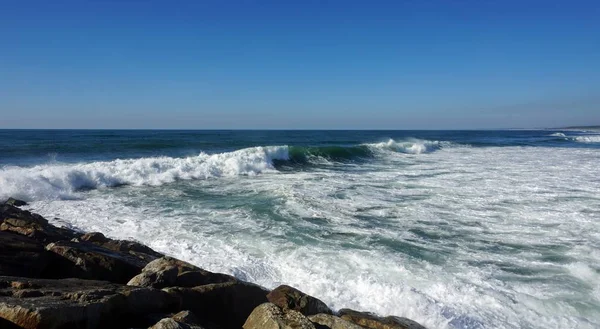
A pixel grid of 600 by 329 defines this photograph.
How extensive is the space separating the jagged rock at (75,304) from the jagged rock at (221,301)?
0.30 metres

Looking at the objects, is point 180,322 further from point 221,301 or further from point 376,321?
point 376,321

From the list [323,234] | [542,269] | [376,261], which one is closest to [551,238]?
[542,269]

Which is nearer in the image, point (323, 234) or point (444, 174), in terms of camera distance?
point (323, 234)

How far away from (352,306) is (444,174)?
1420 cm

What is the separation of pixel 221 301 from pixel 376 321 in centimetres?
181

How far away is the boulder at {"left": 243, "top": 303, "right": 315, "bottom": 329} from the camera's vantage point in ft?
11.4

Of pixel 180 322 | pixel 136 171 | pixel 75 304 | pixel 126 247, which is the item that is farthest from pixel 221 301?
pixel 136 171

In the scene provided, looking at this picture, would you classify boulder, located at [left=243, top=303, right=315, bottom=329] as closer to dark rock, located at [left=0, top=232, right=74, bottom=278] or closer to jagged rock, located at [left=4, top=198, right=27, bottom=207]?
dark rock, located at [left=0, top=232, right=74, bottom=278]

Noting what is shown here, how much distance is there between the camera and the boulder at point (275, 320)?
347cm

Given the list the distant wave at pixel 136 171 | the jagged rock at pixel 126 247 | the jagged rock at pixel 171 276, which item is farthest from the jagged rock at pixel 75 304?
the distant wave at pixel 136 171

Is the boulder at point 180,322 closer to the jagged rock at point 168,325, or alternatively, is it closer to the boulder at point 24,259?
the jagged rock at point 168,325

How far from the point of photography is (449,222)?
→ 9.73 metres

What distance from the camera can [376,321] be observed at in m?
4.62

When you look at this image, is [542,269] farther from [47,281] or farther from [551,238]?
[47,281]
